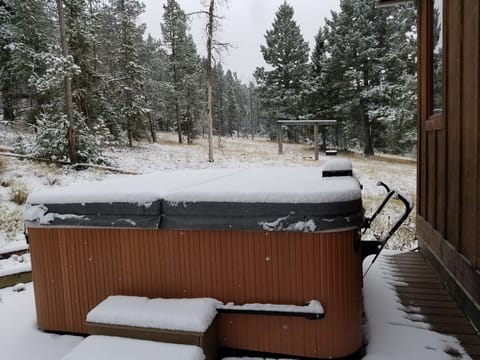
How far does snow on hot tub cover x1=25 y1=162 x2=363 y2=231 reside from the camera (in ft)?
6.11

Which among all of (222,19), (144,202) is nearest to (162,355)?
(144,202)

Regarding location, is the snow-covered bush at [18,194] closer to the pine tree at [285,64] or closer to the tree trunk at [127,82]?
the tree trunk at [127,82]

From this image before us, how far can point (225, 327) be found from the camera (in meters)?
2.11

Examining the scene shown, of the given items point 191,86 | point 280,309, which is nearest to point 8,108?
point 191,86

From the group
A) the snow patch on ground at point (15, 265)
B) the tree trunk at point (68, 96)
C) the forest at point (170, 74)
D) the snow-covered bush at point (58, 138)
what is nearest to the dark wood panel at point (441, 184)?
the snow patch on ground at point (15, 265)

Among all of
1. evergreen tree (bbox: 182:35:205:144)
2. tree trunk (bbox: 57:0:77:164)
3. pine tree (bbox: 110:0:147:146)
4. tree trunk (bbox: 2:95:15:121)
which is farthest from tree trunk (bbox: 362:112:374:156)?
tree trunk (bbox: 2:95:15:121)

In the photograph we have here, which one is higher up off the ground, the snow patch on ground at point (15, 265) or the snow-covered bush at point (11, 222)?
the snow-covered bush at point (11, 222)

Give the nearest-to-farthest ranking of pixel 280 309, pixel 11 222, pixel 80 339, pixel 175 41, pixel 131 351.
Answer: pixel 131 351 → pixel 280 309 → pixel 80 339 → pixel 11 222 → pixel 175 41

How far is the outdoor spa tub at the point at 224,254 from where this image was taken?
6.28ft

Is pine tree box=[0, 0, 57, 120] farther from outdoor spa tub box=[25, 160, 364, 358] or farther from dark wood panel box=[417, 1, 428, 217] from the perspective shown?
dark wood panel box=[417, 1, 428, 217]

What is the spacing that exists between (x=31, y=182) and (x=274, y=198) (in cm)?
816

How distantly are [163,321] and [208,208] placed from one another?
2.14 feet

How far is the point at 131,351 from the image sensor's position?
1.80 meters

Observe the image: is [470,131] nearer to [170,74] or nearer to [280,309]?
[280,309]
